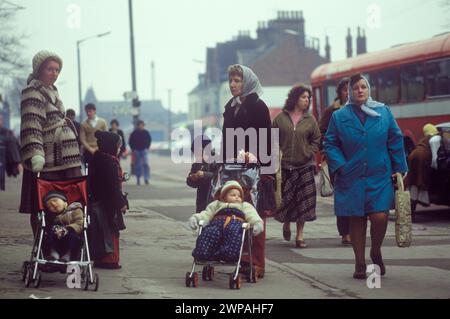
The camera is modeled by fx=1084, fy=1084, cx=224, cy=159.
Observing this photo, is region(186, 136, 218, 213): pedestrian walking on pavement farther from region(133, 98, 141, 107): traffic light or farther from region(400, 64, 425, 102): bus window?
region(133, 98, 141, 107): traffic light

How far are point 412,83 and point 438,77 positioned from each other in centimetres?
152

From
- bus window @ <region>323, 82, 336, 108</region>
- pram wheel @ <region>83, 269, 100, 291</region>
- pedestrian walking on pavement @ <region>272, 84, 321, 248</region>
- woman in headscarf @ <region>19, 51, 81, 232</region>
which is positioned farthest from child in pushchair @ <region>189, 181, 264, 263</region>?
bus window @ <region>323, 82, 336, 108</region>

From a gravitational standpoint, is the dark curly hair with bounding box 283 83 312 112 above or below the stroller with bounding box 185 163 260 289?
above

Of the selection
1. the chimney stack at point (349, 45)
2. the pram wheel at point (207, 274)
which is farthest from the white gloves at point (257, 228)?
the chimney stack at point (349, 45)

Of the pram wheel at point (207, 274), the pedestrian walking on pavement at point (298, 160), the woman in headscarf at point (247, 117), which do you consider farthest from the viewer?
the pedestrian walking on pavement at point (298, 160)

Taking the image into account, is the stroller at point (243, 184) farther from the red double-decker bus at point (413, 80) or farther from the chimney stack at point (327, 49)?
the chimney stack at point (327, 49)

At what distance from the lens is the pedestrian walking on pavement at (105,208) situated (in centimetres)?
1040

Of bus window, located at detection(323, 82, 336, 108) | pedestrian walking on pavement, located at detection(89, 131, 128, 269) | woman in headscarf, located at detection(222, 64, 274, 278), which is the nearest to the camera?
woman in headscarf, located at detection(222, 64, 274, 278)

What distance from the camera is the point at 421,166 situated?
1608 cm

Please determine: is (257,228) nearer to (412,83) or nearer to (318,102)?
(412,83)

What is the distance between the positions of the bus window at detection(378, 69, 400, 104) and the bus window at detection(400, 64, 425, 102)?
0.35 m

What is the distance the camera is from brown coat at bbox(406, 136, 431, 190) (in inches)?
633

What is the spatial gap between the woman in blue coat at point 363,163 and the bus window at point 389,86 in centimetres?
1663
